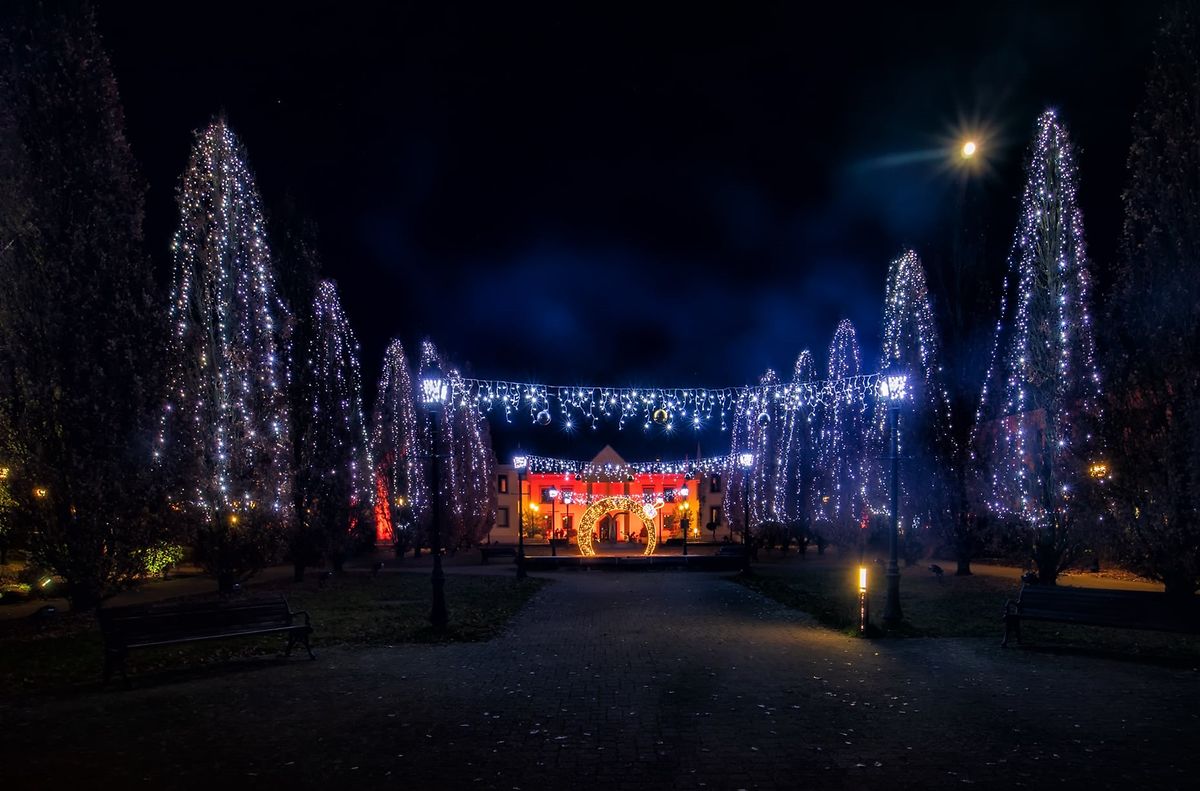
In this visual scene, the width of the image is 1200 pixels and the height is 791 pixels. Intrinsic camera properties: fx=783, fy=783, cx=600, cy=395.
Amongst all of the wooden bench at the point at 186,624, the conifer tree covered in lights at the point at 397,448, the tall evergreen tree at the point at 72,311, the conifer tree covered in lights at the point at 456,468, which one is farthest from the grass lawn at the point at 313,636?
the conifer tree covered in lights at the point at 397,448

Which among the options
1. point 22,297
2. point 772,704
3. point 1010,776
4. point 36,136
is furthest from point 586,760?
point 36,136

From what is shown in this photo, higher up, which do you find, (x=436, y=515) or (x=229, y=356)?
(x=229, y=356)

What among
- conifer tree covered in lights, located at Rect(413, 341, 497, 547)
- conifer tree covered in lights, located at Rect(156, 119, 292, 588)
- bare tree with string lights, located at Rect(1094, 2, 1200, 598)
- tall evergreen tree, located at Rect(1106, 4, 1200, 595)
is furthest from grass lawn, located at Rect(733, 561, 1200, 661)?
conifer tree covered in lights, located at Rect(413, 341, 497, 547)

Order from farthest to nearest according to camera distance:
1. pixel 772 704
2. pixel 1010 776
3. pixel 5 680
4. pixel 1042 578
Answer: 1. pixel 1042 578
2. pixel 5 680
3. pixel 772 704
4. pixel 1010 776

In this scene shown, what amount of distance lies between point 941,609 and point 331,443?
61.2 ft

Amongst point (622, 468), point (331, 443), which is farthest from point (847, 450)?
point (622, 468)

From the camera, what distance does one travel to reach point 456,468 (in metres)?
36.6

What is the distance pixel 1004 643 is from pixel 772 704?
5.76 m

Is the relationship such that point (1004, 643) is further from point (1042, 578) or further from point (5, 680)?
point (5, 680)

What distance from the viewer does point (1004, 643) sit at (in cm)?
1243

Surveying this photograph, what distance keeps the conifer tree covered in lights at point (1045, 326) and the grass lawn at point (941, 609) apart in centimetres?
209

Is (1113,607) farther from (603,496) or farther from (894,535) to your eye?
(603,496)

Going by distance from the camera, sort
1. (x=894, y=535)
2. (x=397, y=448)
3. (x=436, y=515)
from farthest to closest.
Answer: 1. (x=397, y=448)
2. (x=436, y=515)
3. (x=894, y=535)

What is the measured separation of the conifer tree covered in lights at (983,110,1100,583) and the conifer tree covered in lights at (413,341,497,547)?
66.5 feet
